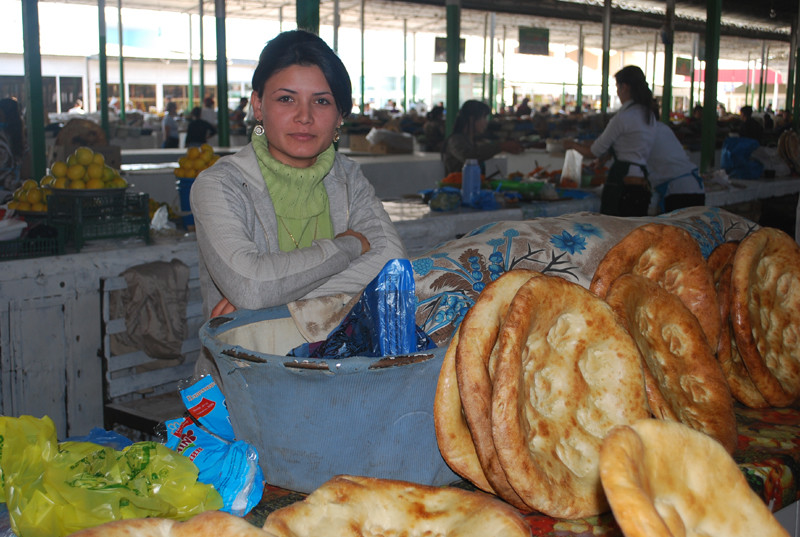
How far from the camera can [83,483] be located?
1076mm

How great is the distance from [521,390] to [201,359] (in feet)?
2.93

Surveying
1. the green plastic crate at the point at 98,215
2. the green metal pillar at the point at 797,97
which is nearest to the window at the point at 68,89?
the green metal pillar at the point at 797,97

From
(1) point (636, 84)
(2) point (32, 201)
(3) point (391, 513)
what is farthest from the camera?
(1) point (636, 84)

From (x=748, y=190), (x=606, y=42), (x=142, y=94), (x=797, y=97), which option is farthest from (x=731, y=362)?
(x=142, y=94)

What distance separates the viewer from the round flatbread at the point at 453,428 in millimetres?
1239

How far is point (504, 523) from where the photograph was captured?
0.97 meters

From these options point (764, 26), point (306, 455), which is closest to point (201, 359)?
point (306, 455)

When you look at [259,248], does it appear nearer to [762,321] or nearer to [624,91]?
[762,321]

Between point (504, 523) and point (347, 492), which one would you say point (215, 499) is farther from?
point (504, 523)

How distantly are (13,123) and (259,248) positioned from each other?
12.9ft

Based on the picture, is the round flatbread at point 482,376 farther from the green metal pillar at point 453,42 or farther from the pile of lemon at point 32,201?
the green metal pillar at point 453,42

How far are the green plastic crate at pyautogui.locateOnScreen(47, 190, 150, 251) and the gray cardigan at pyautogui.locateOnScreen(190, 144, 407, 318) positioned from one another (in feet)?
5.68

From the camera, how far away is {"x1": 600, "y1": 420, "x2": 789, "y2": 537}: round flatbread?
28.3 inches

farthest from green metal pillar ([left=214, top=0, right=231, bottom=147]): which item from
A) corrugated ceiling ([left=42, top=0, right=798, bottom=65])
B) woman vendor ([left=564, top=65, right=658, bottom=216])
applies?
woman vendor ([left=564, top=65, right=658, bottom=216])
